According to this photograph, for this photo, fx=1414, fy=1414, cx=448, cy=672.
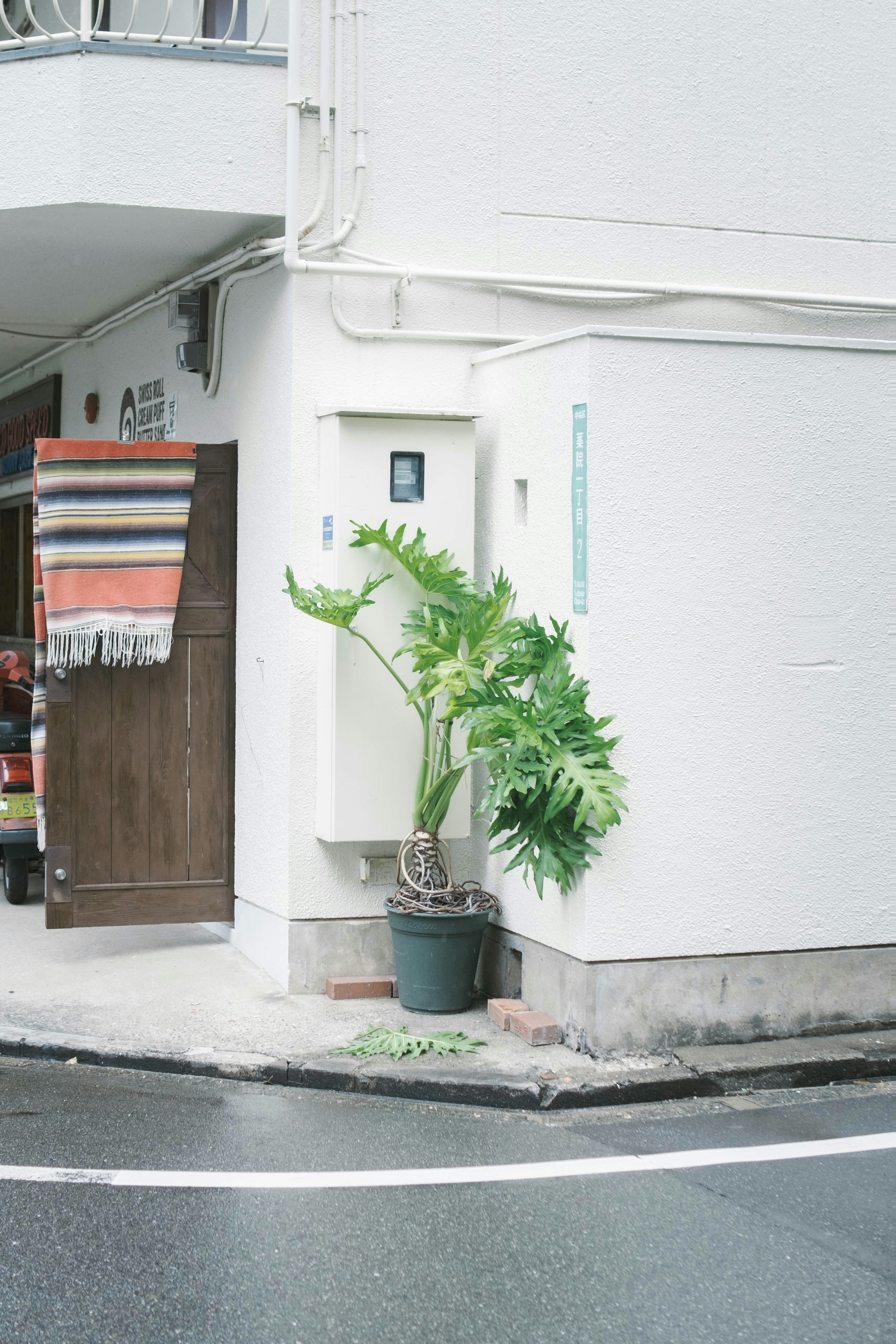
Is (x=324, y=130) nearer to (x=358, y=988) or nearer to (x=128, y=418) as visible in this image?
(x=128, y=418)

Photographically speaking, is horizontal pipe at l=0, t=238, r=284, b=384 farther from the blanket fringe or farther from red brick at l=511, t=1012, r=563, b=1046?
red brick at l=511, t=1012, r=563, b=1046

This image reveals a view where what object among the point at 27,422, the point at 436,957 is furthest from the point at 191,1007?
the point at 27,422

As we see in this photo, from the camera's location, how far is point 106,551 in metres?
7.55

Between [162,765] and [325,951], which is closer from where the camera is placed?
[325,951]

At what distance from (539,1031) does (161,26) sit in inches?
247

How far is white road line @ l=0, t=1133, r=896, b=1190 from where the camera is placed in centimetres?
474

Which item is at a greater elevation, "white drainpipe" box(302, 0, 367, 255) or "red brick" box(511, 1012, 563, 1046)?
"white drainpipe" box(302, 0, 367, 255)

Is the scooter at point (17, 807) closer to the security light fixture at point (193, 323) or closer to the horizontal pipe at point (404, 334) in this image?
the security light fixture at point (193, 323)

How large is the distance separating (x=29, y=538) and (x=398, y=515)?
23.1 feet

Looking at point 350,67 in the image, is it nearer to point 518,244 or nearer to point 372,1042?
point 518,244

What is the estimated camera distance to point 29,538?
42.6 feet

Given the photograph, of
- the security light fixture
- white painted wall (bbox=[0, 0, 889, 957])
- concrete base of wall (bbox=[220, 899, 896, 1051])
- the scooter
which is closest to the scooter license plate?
the scooter

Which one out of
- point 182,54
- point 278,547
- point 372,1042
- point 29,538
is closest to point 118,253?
point 182,54

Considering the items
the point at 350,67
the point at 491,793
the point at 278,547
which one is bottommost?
the point at 491,793
